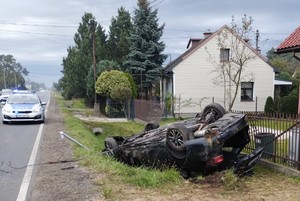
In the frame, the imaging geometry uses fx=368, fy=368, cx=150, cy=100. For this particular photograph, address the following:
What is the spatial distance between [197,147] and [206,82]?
2234 centimetres

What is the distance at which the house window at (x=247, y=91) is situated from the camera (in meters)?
29.2

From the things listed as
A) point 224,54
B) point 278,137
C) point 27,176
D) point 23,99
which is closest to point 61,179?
point 27,176

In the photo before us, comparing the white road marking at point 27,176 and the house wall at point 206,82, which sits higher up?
the house wall at point 206,82

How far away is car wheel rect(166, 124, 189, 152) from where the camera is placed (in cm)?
749

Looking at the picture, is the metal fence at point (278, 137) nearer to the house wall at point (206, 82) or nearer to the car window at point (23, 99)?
the car window at point (23, 99)

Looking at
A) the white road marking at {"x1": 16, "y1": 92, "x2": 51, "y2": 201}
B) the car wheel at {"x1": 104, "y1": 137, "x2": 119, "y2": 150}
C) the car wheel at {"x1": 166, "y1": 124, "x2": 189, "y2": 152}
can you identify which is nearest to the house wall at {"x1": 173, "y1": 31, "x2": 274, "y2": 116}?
the white road marking at {"x1": 16, "y1": 92, "x2": 51, "y2": 201}

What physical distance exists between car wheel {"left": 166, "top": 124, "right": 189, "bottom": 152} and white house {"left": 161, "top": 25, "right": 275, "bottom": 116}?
19.7 meters

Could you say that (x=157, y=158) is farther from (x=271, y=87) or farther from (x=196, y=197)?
(x=271, y=87)

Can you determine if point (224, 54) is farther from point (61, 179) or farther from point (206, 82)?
point (61, 179)

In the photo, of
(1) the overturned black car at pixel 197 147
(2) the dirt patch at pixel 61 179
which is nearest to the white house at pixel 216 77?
(2) the dirt patch at pixel 61 179

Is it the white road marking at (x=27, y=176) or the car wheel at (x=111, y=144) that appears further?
the car wheel at (x=111, y=144)

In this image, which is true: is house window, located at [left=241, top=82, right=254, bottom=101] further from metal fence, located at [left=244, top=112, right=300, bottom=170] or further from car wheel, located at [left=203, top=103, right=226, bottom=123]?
car wheel, located at [left=203, top=103, right=226, bottom=123]

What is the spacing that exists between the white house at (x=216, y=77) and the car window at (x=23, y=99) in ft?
36.9

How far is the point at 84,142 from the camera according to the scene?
1191 cm
